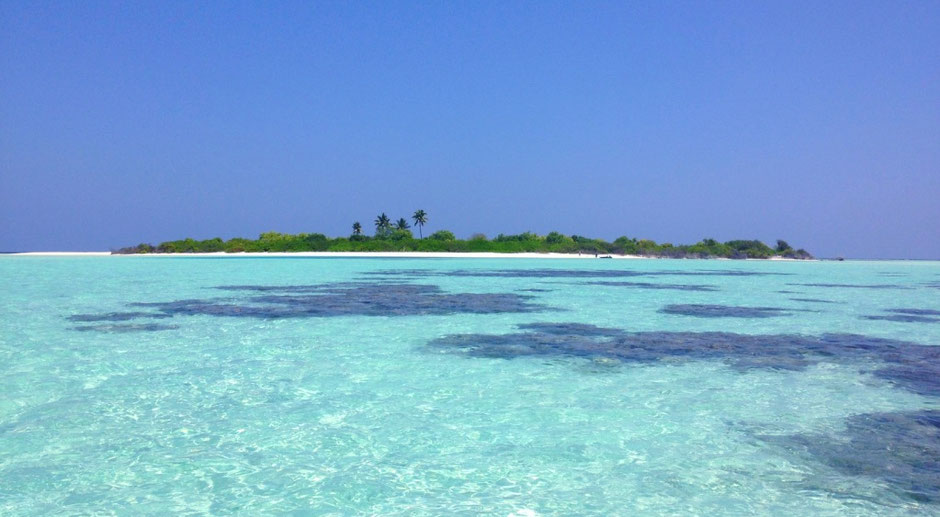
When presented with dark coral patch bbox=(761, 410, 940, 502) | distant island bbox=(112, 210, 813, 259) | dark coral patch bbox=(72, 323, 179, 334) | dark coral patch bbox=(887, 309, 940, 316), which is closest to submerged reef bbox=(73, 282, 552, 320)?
dark coral patch bbox=(72, 323, 179, 334)

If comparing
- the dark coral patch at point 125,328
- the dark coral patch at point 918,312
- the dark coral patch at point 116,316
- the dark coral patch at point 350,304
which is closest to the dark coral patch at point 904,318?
the dark coral patch at point 918,312

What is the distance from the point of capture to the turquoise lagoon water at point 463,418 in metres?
4.94

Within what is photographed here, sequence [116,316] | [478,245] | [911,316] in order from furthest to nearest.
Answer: [478,245], [911,316], [116,316]

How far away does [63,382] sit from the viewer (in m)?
8.64

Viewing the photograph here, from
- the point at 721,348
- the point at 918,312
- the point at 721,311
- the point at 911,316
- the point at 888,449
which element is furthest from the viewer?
the point at 918,312

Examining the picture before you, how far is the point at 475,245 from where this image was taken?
86.2m

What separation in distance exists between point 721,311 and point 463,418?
1382 centimetres

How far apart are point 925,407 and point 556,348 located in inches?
224

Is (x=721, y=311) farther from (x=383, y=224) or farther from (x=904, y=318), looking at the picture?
(x=383, y=224)

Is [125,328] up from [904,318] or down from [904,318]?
down

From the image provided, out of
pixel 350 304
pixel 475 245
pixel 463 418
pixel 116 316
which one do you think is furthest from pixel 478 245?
pixel 463 418

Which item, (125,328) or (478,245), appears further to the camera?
(478,245)

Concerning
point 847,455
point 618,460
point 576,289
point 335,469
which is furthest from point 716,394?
point 576,289

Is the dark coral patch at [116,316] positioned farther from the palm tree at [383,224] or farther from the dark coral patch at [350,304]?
the palm tree at [383,224]
